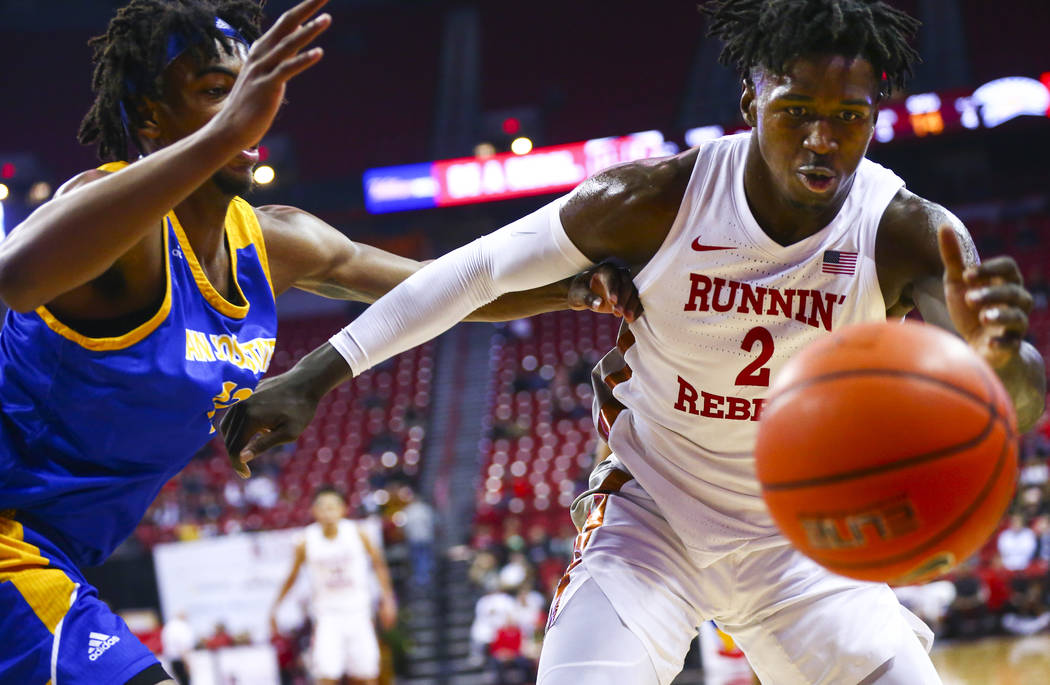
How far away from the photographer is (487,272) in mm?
2695

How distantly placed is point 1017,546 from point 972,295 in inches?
374

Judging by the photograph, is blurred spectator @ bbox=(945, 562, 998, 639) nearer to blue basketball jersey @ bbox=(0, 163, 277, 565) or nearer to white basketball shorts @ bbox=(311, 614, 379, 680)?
white basketball shorts @ bbox=(311, 614, 379, 680)

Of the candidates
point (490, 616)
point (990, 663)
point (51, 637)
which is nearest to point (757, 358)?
point (51, 637)

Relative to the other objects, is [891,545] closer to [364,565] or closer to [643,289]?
[643,289]

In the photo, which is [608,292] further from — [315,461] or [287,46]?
[315,461]

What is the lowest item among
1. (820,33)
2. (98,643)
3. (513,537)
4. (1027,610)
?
(1027,610)

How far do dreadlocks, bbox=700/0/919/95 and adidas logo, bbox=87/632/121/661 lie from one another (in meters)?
1.92

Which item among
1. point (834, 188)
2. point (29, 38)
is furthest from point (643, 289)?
point (29, 38)

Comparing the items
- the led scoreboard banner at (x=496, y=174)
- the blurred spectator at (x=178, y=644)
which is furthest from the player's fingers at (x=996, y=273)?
the led scoreboard banner at (x=496, y=174)

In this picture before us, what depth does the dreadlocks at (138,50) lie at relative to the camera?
258 centimetres

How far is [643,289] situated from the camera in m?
2.61

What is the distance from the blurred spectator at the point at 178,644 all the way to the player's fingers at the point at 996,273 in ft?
27.2

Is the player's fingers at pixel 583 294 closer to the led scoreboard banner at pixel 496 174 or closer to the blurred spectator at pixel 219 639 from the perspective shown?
the blurred spectator at pixel 219 639

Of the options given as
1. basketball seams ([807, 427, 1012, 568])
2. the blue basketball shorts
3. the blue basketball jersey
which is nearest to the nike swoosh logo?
basketball seams ([807, 427, 1012, 568])
